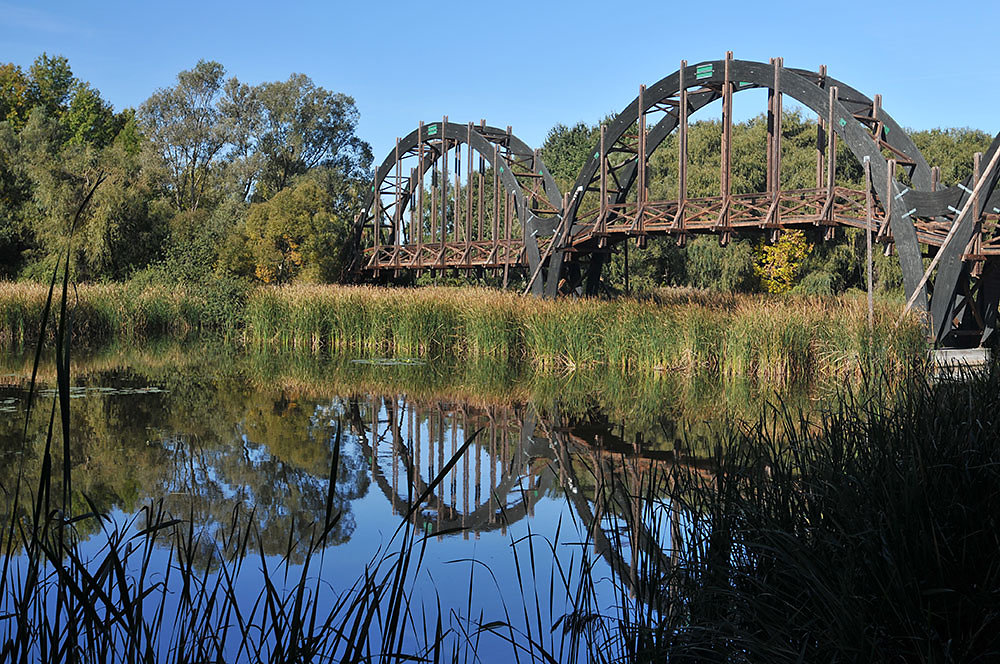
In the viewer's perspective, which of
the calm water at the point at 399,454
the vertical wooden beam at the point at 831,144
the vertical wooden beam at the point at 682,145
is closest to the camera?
the calm water at the point at 399,454

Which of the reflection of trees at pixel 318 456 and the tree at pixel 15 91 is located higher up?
the tree at pixel 15 91

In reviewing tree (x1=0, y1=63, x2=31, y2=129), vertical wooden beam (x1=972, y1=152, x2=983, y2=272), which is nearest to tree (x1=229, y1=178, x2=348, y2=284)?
vertical wooden beam (x1=972, y1=152, x2=983, y2=272)

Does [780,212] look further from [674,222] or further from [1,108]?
[1,108]

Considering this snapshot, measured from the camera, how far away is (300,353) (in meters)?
18.8

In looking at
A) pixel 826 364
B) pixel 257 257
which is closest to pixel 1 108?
pixel 257 257

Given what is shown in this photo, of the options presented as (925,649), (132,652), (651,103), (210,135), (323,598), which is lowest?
(323,598)

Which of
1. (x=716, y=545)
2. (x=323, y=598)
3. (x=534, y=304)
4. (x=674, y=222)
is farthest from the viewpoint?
(x=674, y=222)

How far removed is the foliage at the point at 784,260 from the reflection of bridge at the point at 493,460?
24.4 m

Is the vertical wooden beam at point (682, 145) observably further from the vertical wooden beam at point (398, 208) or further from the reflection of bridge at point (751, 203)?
the vertical wooden beam at point (398, 208)

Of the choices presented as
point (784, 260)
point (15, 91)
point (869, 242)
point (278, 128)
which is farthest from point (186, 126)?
point (869, 242)

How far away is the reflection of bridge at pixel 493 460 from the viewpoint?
21.2 feet

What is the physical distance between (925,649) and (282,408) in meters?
9.12

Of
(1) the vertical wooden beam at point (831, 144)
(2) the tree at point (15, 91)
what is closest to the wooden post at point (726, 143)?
(1) the vertical wooden beam at point (831, 144)

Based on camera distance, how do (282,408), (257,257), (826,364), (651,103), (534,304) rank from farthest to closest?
(257,257)
(651,103)
(534,304)
(826,364)
(282,408)
